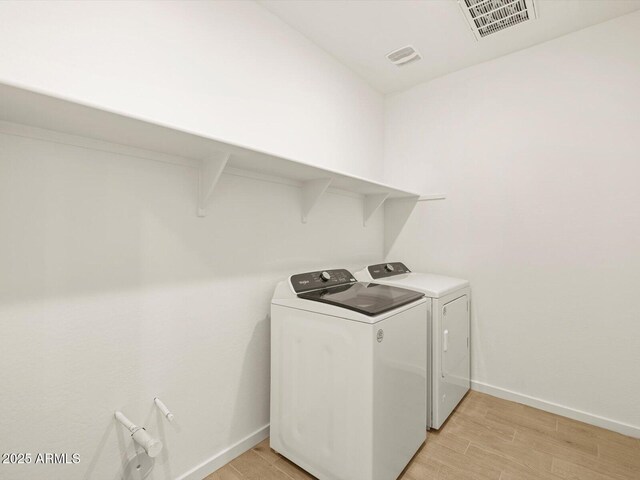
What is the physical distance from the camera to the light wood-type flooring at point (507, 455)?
153 cm

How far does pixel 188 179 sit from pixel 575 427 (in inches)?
113

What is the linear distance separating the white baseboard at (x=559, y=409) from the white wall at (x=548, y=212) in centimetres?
1

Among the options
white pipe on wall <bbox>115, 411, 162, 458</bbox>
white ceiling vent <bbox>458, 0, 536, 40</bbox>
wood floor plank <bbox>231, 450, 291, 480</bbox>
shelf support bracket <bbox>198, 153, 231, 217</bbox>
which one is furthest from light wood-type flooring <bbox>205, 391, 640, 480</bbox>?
white ceiling vent <bbox>458, 0, 536, 40</bbox>

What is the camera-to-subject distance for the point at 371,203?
2.66m

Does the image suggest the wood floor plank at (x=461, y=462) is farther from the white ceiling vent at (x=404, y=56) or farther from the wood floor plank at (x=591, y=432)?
the white ceiling vent at (x=404, y=56)

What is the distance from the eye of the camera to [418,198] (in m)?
2.76

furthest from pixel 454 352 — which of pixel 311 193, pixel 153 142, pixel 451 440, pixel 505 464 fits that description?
pixel 153 142

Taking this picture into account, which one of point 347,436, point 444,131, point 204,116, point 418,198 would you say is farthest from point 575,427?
point 204,116

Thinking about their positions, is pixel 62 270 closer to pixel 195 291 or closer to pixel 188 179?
pixel 195 291

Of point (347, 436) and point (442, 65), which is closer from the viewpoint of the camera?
point (347, 436)

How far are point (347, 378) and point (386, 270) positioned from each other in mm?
1209

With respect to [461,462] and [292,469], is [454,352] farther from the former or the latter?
[292,469]

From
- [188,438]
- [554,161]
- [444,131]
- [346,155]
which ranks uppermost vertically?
[444,131]

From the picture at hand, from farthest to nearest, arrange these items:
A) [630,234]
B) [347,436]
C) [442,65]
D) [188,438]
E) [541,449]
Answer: [442,65], [630,234], [541,449], [188,438], [347,436]
